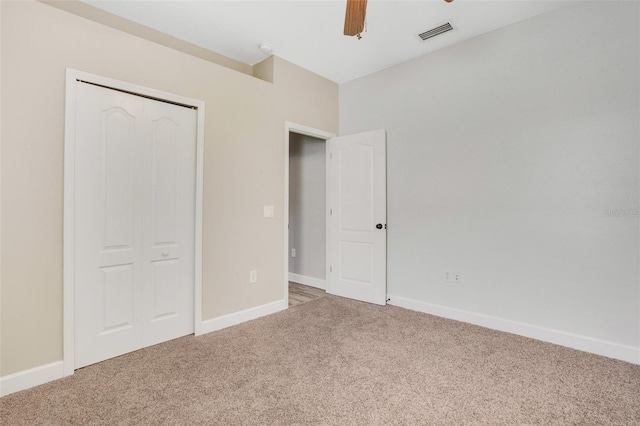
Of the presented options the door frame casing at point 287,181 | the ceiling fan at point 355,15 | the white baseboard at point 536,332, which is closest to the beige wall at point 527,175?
the white baseboard at point 536,332

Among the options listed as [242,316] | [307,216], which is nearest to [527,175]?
[307,216]

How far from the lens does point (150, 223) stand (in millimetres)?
2559

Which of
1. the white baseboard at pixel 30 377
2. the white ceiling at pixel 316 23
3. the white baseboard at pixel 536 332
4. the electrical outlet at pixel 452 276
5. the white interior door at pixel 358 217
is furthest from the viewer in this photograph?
the white interior door at pixel 358 217

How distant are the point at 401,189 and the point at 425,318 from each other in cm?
148

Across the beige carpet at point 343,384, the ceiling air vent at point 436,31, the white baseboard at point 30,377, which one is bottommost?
the beige carpet at point 343,384

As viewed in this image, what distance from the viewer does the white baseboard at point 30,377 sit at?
1905 mm

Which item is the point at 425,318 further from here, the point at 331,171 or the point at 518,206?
the point at 331,171

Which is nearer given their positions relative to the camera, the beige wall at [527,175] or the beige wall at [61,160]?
the beige wall at [61,160]

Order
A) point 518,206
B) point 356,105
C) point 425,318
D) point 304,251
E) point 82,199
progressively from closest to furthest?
point 82,199
point 518,206
point 425,318
point 356,105
point 304,251

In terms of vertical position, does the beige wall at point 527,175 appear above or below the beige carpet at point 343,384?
above

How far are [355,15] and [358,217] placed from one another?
100 inches

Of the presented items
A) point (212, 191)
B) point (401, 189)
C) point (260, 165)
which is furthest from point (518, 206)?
point (212, 191)

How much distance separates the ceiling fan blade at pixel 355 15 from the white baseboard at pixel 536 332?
2844mm

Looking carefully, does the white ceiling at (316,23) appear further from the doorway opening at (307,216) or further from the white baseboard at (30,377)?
the white baseboard at (30,377)
